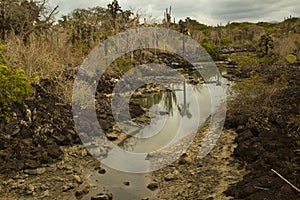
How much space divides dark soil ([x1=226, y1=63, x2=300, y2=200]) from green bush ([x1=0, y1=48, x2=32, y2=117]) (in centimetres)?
598

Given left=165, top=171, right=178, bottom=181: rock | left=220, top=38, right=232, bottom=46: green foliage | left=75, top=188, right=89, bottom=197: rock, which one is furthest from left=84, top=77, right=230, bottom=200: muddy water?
left=220, top=38, right=232, bottom=46: green foliage

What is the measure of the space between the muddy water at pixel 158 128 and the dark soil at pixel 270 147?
1.85m

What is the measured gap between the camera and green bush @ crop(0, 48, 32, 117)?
9.47m

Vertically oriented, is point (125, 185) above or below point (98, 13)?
below

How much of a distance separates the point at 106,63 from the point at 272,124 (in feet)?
36.6

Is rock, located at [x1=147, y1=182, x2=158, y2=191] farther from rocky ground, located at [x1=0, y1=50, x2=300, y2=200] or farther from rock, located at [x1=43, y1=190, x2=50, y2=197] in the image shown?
rock, located at [x1=43, y1=190, x2=50, y2=197]

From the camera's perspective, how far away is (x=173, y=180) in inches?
312

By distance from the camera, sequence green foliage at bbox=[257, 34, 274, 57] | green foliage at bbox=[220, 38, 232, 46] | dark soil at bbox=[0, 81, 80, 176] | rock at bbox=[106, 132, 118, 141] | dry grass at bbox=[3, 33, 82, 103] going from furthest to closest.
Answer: green foliage at bbox=[220, 38, 232, 46] → green foliage at bbox=[257, 34, 274, 57] → dry grass at bbox=[3, 33, 82, 103] → rock at bbox=[106, 132, 118, 141] → dark soil at bbox=[0, 81, 80, 176]

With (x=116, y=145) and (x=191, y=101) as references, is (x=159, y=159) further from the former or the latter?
(x=191, y=101)

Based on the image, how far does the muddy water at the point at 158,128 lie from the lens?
773cm

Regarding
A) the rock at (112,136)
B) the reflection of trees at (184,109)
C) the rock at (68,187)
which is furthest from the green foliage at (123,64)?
the rock at (68,187)

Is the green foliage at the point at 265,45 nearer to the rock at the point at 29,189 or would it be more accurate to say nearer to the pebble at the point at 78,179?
the pebble at the point at 78,179

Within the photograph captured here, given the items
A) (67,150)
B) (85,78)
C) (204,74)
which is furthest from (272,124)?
(204,74)

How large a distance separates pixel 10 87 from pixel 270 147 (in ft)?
22.6
